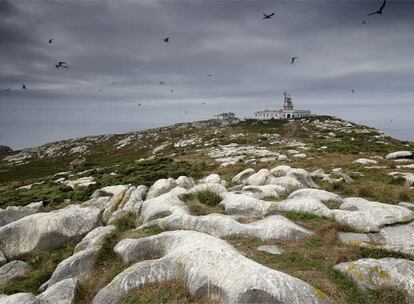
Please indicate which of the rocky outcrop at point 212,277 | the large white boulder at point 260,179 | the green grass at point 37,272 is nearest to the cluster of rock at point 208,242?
the rocky outcrop at point 212,277

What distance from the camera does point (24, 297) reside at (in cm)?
1137

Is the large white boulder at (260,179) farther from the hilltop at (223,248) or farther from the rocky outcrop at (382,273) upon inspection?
the rocky outcrop at (382,273)

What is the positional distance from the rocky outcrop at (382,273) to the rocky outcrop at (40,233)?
16.3m

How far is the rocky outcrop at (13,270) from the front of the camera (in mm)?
16530

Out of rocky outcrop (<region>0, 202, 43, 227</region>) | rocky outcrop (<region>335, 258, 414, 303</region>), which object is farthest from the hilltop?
rocky outcrop (<region>0, 202, 43, 227</region>)

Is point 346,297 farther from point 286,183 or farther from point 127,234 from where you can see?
point 286,183

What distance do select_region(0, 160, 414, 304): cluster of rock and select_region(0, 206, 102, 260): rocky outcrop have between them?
6 centimetres

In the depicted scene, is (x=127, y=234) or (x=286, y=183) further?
(x=286, y=183)

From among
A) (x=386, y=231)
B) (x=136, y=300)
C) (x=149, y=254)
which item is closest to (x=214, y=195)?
(x=149, y=254)

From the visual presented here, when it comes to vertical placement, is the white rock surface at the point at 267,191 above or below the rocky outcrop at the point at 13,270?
above

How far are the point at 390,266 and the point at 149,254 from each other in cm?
956

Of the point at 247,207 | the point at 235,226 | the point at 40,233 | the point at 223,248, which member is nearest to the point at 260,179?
the point at 247,207

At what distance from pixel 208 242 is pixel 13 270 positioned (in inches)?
468

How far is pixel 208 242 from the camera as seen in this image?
41.4ft
